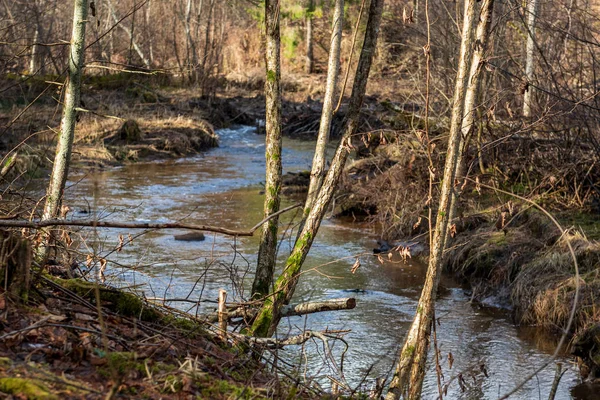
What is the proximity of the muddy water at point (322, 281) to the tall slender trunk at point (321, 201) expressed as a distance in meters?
0.29

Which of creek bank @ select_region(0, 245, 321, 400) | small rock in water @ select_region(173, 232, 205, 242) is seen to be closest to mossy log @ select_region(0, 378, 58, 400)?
creek bank @ select_region(0, 245, 321, 400)

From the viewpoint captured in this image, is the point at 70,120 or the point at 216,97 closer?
the point at 70,120

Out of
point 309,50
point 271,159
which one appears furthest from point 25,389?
A: point 309,50

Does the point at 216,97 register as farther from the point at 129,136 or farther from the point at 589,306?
the point at 589,306

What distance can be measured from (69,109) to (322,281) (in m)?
4.98

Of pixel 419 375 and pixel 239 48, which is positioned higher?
pixel 239 48

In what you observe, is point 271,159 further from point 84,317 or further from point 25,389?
point 25,389

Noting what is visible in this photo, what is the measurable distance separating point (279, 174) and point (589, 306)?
161 inches

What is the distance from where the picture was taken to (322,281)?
1074 centimetres

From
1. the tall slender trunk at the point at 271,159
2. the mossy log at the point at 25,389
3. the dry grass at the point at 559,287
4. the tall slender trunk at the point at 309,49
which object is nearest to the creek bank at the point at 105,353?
the mossy log at the point at 25,389

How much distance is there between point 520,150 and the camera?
41.1 ft

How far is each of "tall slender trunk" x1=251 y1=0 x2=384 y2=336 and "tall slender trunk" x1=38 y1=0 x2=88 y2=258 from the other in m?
2.04

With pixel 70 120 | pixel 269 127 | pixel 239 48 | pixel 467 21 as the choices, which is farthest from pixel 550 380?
pixel 239 48

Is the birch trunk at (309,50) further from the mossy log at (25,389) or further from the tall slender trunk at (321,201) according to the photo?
the mossy log at (25,389)
